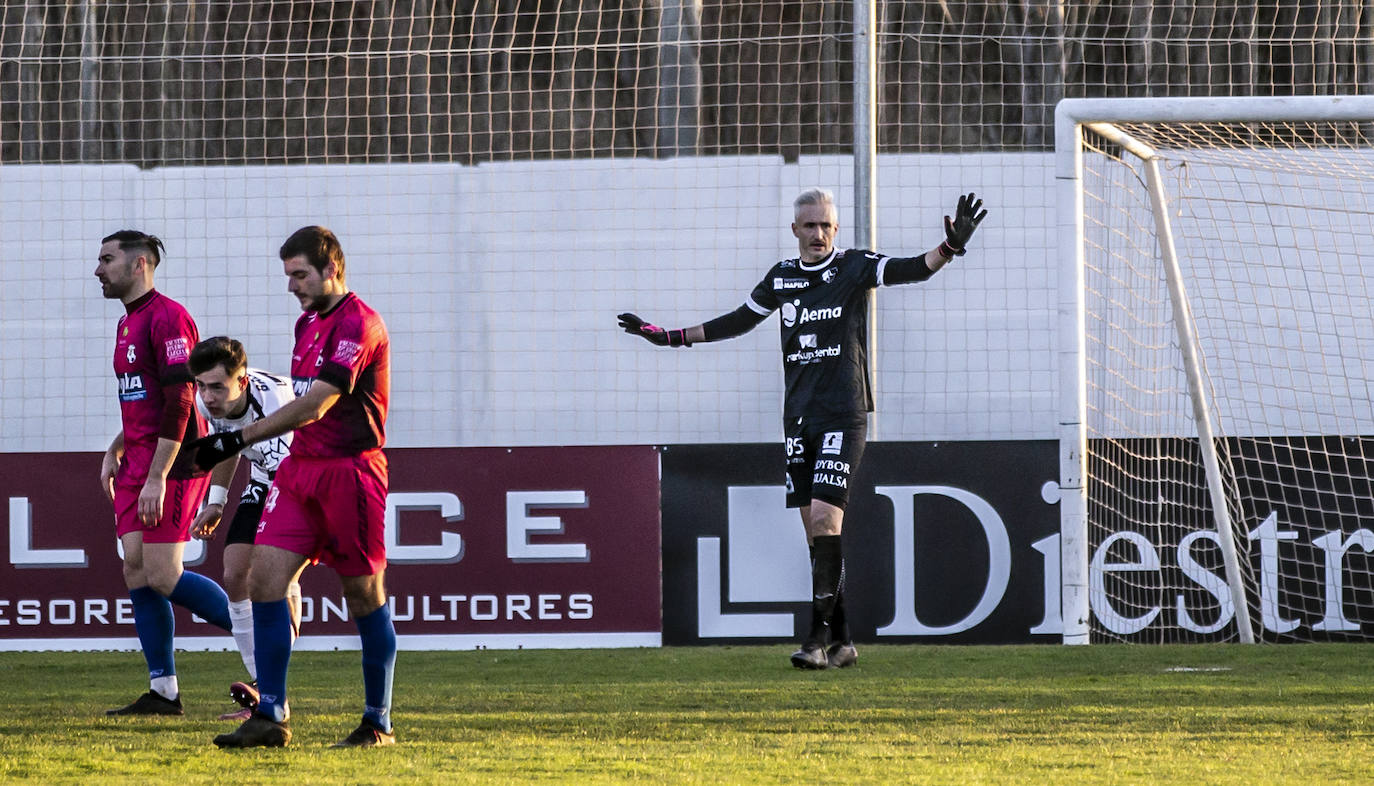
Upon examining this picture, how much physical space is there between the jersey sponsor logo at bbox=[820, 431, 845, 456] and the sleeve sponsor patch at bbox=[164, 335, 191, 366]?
2386mm

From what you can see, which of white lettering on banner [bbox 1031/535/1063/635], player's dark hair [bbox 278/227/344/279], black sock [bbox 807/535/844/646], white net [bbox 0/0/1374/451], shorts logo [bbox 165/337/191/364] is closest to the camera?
player's dark hair [bbox 278/227/344/279]

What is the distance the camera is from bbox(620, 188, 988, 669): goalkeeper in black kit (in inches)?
250

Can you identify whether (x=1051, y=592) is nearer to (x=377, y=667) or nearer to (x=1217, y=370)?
(x=1217, y=370)

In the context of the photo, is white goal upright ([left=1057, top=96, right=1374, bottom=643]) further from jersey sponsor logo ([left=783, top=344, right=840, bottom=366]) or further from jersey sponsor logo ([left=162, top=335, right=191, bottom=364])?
jersey sponsor logo ([left=162, top=335, right=191, bottom=364])

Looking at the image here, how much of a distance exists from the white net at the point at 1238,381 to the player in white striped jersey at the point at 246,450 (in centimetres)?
392

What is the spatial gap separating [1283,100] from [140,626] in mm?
5116

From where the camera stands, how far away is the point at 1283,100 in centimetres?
727

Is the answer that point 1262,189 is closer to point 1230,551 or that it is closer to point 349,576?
point 1230,551

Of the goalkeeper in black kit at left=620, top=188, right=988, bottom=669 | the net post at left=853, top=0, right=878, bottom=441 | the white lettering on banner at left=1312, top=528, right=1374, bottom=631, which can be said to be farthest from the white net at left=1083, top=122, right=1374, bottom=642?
the goalkeeper in black kit at left=620, top=188, right=988, bottom=669

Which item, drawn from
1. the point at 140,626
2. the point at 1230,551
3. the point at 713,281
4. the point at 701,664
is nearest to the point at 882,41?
the point at 713,281

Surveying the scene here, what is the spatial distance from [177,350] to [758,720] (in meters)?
2.12

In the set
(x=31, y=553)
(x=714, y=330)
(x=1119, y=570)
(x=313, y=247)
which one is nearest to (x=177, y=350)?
(x=313, y=247)

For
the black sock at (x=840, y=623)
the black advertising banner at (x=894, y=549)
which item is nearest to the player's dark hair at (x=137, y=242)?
the black sock at (x=840, y=623)

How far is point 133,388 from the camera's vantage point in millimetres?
5352
